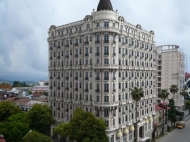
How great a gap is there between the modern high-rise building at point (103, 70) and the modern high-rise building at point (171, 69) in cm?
3785

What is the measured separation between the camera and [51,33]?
71.4m

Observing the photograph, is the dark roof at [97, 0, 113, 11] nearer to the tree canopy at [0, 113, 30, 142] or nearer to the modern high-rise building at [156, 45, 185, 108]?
the tree canopy at [0, 113, 30, 142]

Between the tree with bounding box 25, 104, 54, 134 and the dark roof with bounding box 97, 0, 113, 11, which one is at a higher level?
the dark roof with bounding box 97, 0, 113, 11

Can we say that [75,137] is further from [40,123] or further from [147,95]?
[147,95]

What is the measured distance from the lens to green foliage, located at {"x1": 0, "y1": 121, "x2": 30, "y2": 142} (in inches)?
1863

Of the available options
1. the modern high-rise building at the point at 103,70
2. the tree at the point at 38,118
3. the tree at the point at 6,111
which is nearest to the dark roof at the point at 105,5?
the modern high-rise building at the point at 103,70

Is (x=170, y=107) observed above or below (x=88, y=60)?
below

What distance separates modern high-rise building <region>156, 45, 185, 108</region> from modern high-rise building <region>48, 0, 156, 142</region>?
1490 inches

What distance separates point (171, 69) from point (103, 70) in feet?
222

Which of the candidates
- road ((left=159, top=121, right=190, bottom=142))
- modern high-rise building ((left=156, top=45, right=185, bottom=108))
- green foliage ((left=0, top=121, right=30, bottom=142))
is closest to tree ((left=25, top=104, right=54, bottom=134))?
green foliage ((left=0, top=121, right=30, bottom=142))

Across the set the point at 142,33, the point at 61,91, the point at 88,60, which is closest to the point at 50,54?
the point at 61,91

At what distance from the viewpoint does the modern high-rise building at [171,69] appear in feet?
354

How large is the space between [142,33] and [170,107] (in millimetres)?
32575

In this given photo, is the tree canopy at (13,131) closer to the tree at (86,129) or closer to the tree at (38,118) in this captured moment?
the tree at (38,118)
